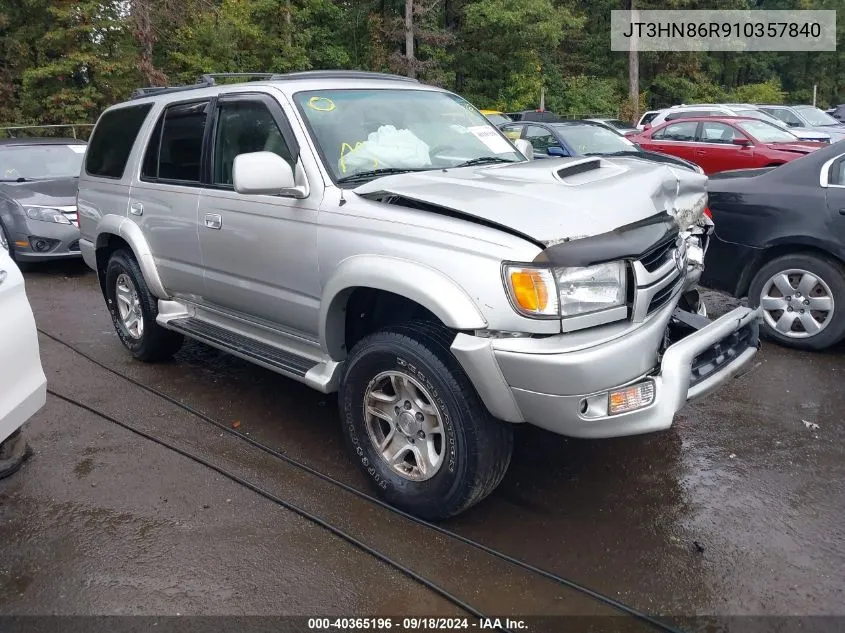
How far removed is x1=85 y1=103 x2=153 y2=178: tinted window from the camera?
5.36 meters

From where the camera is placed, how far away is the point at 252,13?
2962 centimetres

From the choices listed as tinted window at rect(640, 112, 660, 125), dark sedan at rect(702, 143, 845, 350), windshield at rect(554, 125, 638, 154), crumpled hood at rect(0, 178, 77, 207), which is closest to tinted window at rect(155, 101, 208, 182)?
dark sedan at rect(702, 143, 845, 350)

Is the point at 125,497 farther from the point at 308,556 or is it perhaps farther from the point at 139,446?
the point at 308,556

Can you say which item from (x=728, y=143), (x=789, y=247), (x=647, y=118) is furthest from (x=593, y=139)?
(x=647, y=118)

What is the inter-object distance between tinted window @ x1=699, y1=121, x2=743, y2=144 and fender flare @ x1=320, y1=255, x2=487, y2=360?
11.8m

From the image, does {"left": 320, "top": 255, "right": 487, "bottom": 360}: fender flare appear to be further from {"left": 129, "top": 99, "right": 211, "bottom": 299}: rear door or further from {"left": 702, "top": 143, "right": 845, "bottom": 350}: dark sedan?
{"left": 702, "top": 143, "right": 845, "bottom": 350}: dark sedan

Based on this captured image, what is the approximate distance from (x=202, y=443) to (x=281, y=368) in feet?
2.64

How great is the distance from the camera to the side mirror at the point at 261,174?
3.51m

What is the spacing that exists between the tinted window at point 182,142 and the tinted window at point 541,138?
280 inches

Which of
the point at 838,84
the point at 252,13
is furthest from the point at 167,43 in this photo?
the point at 838,84

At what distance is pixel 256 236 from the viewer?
13.3ft

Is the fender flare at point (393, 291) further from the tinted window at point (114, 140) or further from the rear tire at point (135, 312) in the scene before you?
the tinted window at point (114, 140)

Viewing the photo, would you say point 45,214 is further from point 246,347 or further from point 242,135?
point 246,347

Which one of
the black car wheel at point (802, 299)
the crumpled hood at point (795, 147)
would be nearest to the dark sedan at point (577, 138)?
the crumpled hood at point (795, 147)
